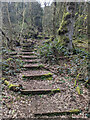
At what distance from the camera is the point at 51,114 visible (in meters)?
4.21

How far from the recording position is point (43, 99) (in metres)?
4.97

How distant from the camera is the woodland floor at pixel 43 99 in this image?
13.7 feet

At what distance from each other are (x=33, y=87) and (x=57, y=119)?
2065mm

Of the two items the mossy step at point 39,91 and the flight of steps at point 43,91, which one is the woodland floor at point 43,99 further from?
the mossy step at point 39,91

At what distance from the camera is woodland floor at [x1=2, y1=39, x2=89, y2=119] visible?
417 cm

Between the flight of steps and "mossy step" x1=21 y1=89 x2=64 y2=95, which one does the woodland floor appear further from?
"mossy step" x1=21 y1=89 x2=64 y2=95

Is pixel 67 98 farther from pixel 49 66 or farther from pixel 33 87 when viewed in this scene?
pixel 49 66

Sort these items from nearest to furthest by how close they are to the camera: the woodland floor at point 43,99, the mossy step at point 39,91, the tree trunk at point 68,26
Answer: the woodland floor at point 43,99 < the mossy step at point 39,91 < the tree trunk at point 68,26

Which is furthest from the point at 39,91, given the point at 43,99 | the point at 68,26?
the point at 68,26

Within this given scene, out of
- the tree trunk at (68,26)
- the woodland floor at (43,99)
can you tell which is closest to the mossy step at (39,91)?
the woodland floor at (43,99)

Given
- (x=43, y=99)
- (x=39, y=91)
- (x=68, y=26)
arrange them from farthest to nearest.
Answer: (x=68, y=26) < (x=39, y=91) < (x=43, y=99)

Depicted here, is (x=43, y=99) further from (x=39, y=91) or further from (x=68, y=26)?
(x=68, y=26)

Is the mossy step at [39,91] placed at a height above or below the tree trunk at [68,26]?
below

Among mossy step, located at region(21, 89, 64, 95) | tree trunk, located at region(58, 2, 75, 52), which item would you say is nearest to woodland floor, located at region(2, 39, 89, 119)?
mossy step, located at region(21, 89, 64, 95)
